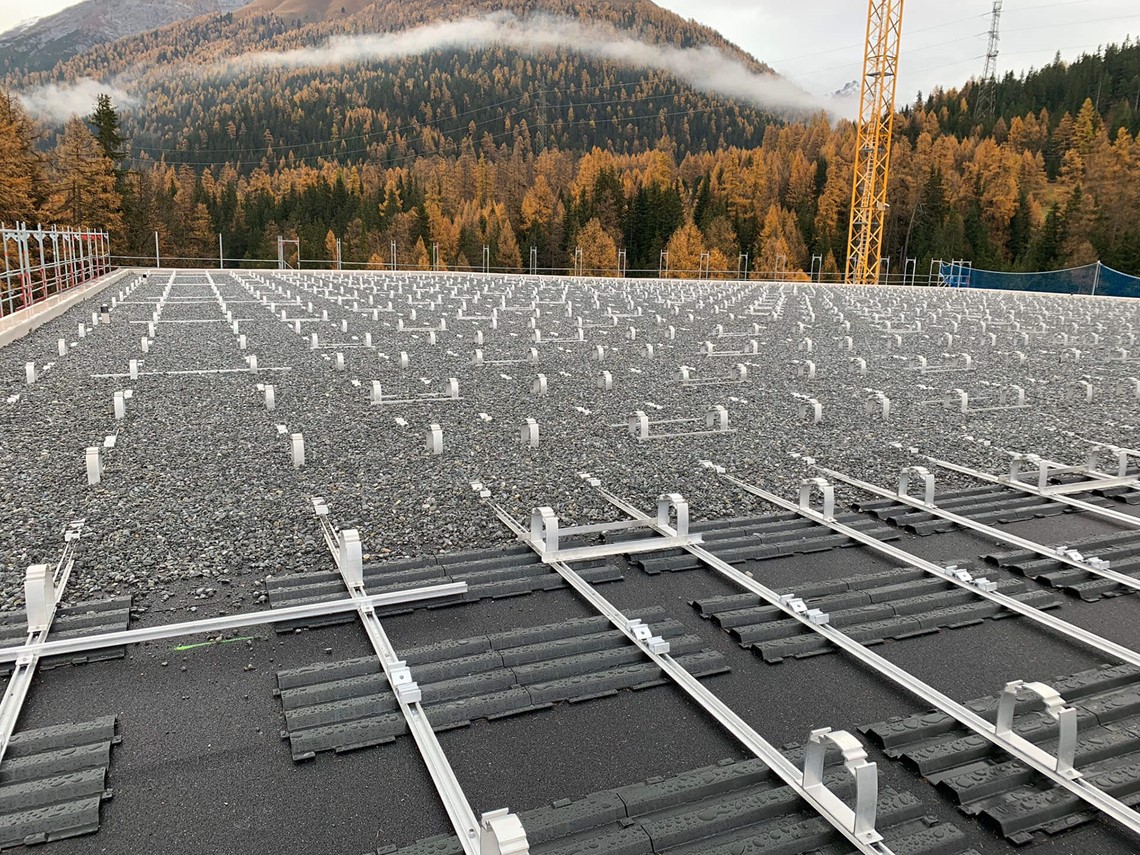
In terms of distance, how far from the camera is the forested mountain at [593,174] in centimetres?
6769

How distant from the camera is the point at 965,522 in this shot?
5367 mm

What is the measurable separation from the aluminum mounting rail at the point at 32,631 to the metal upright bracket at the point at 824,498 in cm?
430

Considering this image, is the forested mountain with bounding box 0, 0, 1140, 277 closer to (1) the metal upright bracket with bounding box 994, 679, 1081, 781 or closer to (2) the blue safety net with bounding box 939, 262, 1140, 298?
(2) the blue safety net with bounding box 939, 262, 1140, 298

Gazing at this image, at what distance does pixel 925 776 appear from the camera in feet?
9.46

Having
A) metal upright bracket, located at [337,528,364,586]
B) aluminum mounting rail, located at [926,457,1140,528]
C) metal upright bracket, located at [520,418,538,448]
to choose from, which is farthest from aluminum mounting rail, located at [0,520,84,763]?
aluminum mounting rail, located at [926,457,1140,528]

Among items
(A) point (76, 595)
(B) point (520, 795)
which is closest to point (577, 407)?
(A) point (76, 595)

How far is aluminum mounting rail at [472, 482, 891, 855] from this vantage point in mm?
2492

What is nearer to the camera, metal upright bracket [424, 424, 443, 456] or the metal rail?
the metal rail

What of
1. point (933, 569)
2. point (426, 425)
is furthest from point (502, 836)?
point (426, 425)

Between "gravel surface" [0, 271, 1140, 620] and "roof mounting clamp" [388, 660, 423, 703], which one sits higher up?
"gravel surface" [0, 271, 1140, 620]

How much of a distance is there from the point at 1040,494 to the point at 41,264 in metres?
19.1

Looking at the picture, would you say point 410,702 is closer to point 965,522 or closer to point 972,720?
point 972,720

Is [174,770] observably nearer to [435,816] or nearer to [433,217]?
[435,816]

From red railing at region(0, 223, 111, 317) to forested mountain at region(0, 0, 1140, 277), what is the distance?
9.36 feet
